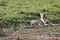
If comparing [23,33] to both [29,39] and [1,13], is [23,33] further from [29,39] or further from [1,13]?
[1,13]

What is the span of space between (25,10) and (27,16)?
1.50 meters

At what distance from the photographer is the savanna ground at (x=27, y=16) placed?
35.7 feet

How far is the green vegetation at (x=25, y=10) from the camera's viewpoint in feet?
43.7

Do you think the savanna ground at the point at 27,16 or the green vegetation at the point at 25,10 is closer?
the savanna ground at the point at 27,16

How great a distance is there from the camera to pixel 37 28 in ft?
38.8

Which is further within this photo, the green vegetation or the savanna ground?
the green vegetation

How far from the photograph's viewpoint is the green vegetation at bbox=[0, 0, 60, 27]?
13321 millimetres

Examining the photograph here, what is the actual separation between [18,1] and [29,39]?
8.56 metres

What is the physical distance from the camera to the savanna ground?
1087cm

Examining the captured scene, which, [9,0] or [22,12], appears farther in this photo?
[9,0]

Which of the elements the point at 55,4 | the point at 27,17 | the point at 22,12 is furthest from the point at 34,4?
the point at 27,17

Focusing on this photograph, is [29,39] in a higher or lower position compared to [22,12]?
higher

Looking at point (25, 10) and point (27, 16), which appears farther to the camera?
point (25, 10)

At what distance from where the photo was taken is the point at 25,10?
Answer: 15.5 meters
